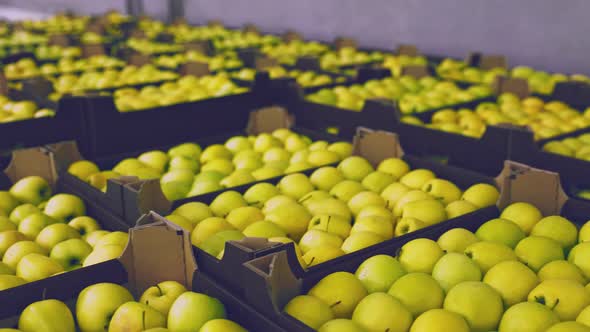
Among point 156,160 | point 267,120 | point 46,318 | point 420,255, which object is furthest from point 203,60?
point 46,318

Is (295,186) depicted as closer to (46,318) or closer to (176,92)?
(46,318)

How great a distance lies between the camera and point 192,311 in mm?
1746

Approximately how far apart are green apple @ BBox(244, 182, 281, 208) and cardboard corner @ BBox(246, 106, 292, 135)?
1.10 m

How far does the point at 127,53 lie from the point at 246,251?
481 cm

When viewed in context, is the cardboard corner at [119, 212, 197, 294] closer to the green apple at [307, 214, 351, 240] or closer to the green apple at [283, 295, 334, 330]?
the green apple at [283, 295, 334, 330]

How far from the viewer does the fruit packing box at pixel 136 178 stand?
237 cm

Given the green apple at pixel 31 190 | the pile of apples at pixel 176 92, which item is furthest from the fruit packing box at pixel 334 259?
the pile of apples at pixel 176 92

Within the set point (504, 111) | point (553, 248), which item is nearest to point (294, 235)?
point (553, 248)

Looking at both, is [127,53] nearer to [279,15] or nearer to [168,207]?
[279,15]

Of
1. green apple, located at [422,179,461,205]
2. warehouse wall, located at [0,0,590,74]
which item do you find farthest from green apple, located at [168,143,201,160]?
warehouse wall, located at [0,0,590,74]

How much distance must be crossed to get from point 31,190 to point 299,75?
2.82m

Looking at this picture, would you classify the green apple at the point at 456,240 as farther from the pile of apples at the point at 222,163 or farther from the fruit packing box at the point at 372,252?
the pile of apples at the point at 222,163

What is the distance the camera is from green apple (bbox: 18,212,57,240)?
2.45m

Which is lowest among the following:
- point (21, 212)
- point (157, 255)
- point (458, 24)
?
point (21, 212)
